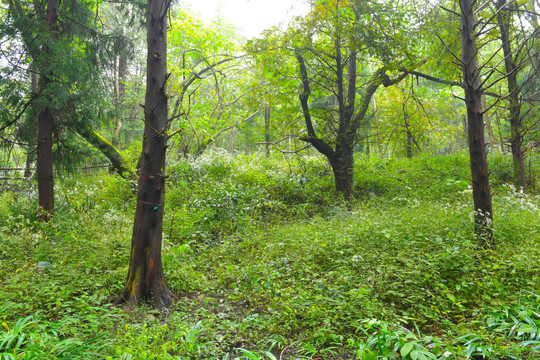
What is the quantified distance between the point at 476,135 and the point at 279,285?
12.1 feet

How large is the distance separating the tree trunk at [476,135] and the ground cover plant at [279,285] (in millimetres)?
335

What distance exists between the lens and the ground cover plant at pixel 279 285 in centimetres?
295

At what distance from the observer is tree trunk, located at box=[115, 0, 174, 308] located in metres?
4.37

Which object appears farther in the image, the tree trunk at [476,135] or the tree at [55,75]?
the tree at [55,75]


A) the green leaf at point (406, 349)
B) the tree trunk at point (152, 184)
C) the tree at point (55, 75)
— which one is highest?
the tree at point (55, 75)

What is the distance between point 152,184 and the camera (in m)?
4.45

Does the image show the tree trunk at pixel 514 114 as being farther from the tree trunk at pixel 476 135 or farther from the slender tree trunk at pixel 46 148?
the slender tree trunk at pixel 46 148

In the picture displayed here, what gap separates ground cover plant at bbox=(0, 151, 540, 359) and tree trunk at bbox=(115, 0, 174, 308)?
370mm

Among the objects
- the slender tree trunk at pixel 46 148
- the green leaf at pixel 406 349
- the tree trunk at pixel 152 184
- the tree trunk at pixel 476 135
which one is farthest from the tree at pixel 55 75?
the green leaf at pixel 406 349

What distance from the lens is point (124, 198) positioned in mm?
9578

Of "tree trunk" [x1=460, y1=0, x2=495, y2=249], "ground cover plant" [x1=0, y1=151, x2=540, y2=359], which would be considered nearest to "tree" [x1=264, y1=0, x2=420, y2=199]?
"ground cover plant" [x1=0, y1=151, x2=540, y2=359]

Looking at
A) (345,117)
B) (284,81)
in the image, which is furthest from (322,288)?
(284,81)

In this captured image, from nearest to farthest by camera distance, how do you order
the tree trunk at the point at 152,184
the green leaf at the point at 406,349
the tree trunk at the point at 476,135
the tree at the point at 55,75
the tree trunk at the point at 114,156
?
the green leaf at the point at 406,349 < the tree trunk at the point at 152,184 < the tree trunk at the point at 476,135 < the tree at the point at 55,75 < the tree trunk at the point at 114,156

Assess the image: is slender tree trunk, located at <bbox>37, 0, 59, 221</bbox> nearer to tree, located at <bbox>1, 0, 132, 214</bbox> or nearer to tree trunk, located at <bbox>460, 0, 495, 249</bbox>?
tree, located at <bbox>1, 0, 132, 214</bbox>
